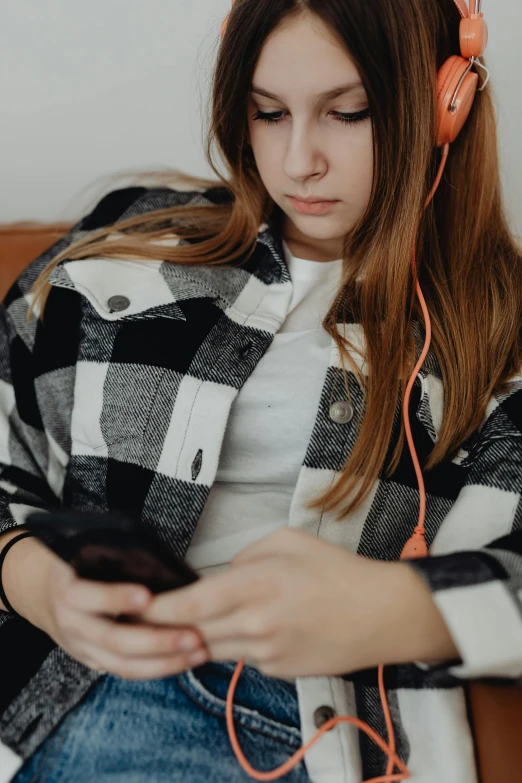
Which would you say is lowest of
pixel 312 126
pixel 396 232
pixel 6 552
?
pixel 6 552

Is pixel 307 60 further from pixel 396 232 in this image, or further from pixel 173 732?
pixel 173 732

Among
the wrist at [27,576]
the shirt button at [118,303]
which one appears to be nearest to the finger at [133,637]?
the wrist at [27,576]

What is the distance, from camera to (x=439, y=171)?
3.15 feet

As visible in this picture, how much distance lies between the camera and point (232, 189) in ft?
3.62

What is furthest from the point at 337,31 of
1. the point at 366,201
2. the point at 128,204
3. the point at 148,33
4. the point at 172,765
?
the point at 172,765

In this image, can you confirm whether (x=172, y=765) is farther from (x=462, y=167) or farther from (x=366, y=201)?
(x=462, y=167)

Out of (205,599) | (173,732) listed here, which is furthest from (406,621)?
(173,732)

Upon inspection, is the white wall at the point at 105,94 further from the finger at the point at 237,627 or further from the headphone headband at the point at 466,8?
the finger at the point at 237,627

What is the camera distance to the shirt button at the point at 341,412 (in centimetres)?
94

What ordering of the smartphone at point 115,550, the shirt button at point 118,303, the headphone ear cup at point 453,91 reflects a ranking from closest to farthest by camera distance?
the smartphone at point 115,550, the headphone ear cup at point 453,91, the shirt button at point 118,303

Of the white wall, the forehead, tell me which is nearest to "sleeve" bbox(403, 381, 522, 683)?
the forehead

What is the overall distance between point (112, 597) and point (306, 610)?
175 mm

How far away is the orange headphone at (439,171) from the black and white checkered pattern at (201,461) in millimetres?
23

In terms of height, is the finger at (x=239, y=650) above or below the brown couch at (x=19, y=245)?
below
